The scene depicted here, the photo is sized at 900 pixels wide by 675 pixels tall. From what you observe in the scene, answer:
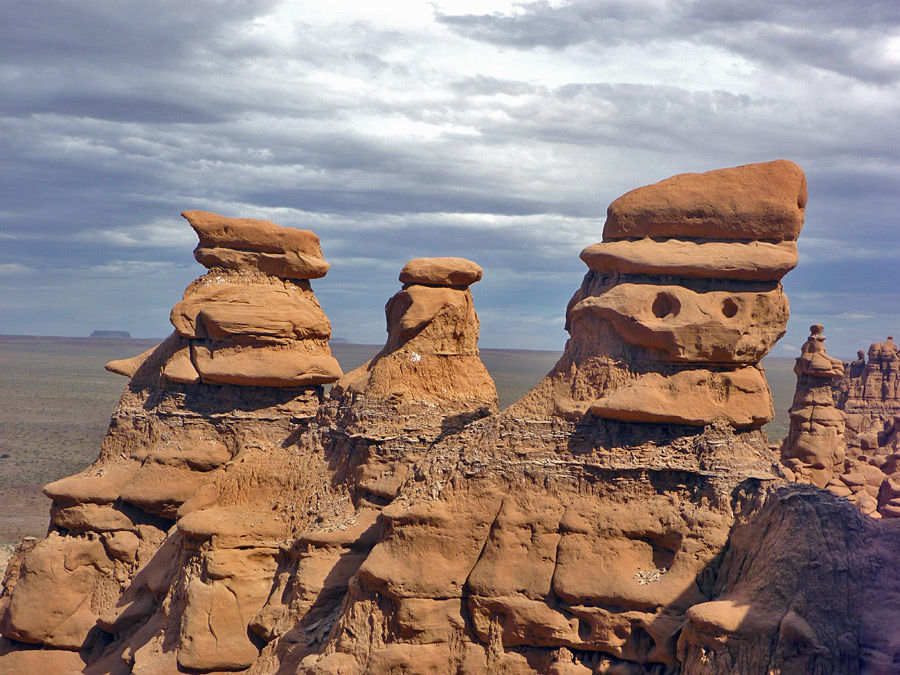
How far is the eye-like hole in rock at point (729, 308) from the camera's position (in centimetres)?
1120

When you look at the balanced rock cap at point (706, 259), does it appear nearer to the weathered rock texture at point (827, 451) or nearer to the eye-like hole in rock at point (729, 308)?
the eye-like hole in rock at point (729, 308)

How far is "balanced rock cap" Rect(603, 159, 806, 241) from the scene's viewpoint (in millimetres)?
11320

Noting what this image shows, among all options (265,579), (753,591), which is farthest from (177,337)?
(753,591)

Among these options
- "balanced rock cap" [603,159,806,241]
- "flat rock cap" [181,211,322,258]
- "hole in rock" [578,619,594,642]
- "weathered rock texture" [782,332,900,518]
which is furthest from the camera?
"weathered rock texture" [782,332,900,518]

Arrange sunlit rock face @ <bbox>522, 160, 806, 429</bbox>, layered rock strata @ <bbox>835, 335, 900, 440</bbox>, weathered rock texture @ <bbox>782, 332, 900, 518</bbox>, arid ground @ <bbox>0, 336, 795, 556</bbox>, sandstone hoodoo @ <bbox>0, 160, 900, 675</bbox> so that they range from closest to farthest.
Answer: sandstone hoodoo @ <bbox>0, 160, 900, 675</bbox>, sunlit rock face @ <bbox>522, 160, 806, 429</bbox>, weathered rock texture @ <bbox>782, 332, 900, 518</bbox>, arid ground @ <bbox>0, 336, 795, 556</bbox>, layered rock strata @ <bbox>835, 335, 900, 440</bbox>

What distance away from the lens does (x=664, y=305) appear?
11.4 metres

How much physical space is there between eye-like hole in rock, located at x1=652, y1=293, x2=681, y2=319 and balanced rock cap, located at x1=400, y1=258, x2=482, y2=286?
4.88 m

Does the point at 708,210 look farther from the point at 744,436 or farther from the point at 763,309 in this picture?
the point at 744,436

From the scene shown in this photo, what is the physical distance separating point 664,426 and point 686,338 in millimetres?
Result: 1114

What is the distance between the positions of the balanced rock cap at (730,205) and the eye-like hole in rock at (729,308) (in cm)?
85

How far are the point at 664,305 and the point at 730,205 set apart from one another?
150 centimetres

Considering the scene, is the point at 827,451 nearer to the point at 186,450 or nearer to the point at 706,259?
the point at 706,259

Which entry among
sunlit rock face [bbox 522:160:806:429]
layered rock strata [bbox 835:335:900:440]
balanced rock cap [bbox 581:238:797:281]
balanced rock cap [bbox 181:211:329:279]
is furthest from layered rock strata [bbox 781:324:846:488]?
balanced rock cap [bbox 581:238:797:281]

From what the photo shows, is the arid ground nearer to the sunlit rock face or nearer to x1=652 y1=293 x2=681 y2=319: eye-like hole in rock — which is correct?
the sunlit rock face
